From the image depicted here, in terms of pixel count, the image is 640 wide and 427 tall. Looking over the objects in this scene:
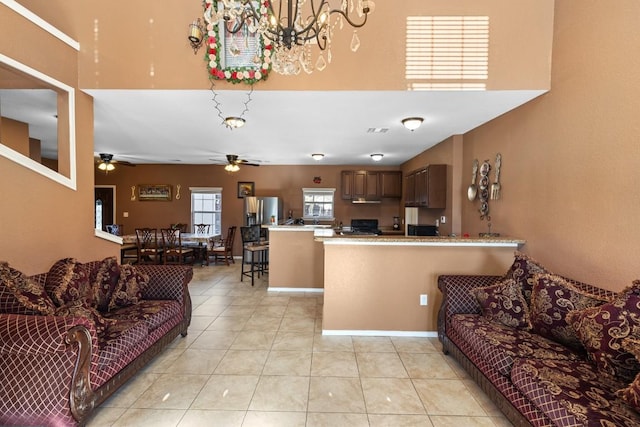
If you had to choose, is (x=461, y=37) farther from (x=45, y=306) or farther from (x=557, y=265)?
(x=45, y=306)

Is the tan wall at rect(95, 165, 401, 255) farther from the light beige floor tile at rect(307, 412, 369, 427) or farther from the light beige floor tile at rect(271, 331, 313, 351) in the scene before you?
the light beige floor tile at rect(307, 412, 369, 427)

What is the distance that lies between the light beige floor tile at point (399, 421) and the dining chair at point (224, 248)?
5.36 meters

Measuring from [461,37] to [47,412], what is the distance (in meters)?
4.20

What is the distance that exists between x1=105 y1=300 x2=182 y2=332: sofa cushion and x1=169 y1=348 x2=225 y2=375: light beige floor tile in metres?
0.39

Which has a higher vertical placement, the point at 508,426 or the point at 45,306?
the point at 45,306

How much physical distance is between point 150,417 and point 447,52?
3898 millimetres

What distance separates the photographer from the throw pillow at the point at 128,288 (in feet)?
8.34

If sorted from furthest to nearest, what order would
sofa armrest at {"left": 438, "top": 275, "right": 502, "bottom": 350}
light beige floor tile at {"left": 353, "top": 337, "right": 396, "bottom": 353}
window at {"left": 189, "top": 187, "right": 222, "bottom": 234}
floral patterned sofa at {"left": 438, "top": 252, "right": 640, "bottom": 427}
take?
window at {"left": 189, "top": 187, "right": 222, "bottom": 234}
light beige floor tile at {"left": 353, "top": 337, "right": 396, "bottom": 353}
sofa armrest at {"left": 438, "top": 275, "right": 502, "bottom": 350}
floral patterned sofa at {"left": 438, "top": 252, "right": 640, "bottom": 427}

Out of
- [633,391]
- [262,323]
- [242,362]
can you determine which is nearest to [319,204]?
[262,323]

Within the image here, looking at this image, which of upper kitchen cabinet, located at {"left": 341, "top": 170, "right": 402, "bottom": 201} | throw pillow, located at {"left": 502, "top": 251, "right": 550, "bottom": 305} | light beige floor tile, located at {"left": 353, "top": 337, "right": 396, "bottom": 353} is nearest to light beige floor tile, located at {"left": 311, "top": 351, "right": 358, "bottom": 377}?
light beige floor tile, located at {"left": 353, "top": 337, "right": 396, "bottom": 353}

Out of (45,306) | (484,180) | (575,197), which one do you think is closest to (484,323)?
(575,197)

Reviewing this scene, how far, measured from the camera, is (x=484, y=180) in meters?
3.59

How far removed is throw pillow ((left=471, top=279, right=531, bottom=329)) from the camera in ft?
7.36

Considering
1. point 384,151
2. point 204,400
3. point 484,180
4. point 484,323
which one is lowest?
point 204,400
